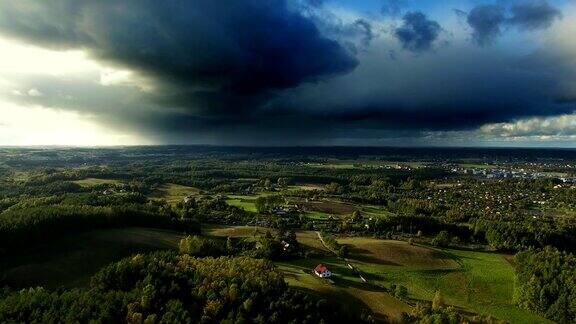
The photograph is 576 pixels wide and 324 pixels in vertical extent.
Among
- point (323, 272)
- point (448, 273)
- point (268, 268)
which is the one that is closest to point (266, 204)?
point (448, 273)

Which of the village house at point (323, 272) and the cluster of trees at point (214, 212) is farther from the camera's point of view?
the cluster of trees at point (214, 212)

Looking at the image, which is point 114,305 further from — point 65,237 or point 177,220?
point 177,220

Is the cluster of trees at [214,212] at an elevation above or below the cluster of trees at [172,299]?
below

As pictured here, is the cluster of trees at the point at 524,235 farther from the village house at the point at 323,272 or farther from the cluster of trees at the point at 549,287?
the village house at the point at 323,272

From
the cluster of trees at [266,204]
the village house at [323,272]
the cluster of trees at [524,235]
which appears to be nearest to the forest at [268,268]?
the cluster of trees at [524,235]

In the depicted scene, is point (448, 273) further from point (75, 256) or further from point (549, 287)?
point (75, 256)

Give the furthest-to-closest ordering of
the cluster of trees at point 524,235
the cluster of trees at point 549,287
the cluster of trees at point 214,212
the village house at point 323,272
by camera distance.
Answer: the cluster of trees at point 214,212 < the cluster of trees at point 524,235 < the village house at point 323,272 < the cluster of trees at point 549,287

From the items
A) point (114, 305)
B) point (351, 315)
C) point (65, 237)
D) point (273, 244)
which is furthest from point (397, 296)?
point (65, 237)

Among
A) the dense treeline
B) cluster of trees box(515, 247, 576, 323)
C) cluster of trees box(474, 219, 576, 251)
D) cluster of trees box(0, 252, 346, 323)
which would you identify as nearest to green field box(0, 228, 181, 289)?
the dense treeline
